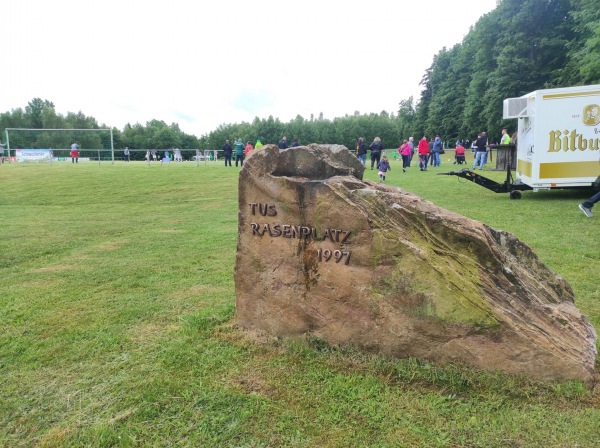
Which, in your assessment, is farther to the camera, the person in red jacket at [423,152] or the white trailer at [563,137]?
the person in red jacket at [423,152]

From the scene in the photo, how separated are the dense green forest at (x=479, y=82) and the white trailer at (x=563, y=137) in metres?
21.3

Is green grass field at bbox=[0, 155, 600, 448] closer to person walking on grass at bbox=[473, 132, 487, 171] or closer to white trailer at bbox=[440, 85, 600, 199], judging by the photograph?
white trailer at bbox=[440, 85, 600, 199]

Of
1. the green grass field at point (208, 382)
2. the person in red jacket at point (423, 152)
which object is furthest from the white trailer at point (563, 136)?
the person in red jacket at point (423, 152)

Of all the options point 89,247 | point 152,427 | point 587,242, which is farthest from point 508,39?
point 152,427

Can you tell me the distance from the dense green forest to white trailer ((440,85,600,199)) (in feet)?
69.8

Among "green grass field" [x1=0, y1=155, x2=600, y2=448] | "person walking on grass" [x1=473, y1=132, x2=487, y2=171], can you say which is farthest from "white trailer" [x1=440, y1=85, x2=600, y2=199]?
"person walking on grass" [x1=473, y1=132, x2=487, y2=171]

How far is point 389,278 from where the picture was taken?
3.64 m

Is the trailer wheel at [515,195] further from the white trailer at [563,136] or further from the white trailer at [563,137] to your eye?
the white trailer at [563,136]

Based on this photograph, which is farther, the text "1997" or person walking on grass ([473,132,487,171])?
person walking on grass ([473,132,487,171])

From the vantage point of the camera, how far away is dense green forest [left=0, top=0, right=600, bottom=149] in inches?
1420

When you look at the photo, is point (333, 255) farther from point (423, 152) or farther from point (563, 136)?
point (423, 152)

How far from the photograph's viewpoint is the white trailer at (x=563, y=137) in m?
11.6

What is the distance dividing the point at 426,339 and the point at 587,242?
18.8 feet

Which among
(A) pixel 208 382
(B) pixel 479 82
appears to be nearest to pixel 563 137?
(A) pixel 208 382
